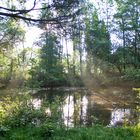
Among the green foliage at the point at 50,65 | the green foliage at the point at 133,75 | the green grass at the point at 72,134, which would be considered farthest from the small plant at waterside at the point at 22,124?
the green foliage at the point at 50,65

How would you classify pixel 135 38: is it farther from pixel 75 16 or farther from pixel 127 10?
pixel 75 16

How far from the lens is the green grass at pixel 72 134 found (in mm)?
6305

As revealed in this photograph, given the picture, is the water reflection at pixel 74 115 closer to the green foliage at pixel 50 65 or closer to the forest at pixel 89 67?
the forest at pixel 89 67

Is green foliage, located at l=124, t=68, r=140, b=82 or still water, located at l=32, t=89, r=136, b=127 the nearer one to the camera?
still water, located at l=32, t=89, r=136, b=127

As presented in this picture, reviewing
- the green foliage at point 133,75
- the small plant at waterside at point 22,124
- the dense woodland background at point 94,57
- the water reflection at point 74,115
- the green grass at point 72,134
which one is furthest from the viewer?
the dense woodland background at point 94,57

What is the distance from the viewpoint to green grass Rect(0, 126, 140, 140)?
6.30m

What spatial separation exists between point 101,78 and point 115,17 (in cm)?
726

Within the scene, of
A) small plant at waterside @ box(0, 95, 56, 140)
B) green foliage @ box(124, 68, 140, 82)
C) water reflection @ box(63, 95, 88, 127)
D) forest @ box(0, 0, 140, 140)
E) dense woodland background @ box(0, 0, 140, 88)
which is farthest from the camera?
dense woodland background @ box(0, 0, 140, 88)

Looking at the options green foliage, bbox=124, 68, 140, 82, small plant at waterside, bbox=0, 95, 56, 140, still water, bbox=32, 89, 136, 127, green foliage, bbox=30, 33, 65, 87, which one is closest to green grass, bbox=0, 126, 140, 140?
small plant at waterside, bbox=0, 95, 56, 140

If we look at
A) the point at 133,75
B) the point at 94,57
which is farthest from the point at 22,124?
the point at 94,57

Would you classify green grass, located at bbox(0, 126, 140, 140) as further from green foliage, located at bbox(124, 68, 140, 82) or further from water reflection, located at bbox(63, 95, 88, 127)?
green foliage, located at bbox(124, 68, 140, 82)

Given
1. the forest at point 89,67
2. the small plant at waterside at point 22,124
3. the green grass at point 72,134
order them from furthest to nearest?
the forest at point 89,67 → the small plant at waterside at point 22,124 → the green grass at point 72,134

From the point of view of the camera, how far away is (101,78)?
116 ft

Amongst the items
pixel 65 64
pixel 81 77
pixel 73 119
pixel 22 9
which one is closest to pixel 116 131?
pixel 22 9
